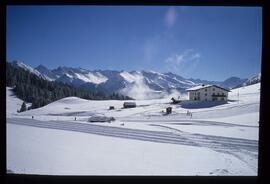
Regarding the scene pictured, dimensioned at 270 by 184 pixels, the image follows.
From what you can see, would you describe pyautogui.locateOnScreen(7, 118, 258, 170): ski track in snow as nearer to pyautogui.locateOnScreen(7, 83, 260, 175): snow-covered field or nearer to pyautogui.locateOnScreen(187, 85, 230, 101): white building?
pyautogui.locateOnScreen(7, 83, 260, 175): snow-covered field

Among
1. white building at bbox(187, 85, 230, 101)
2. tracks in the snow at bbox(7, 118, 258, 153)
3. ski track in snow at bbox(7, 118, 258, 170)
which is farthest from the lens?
white building at bbox(187, 85, 230, 101)

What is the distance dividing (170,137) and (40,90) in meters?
3.98

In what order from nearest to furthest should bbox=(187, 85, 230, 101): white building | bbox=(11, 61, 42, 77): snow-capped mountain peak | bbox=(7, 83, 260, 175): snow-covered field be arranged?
bbox=(7, 83, 260, 175): snow-covered field < bbox=(11, 61, 42, 77): snow-capped mountain peak < bbox=(187, 85, 230, 101): white building

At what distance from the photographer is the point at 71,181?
4.04m

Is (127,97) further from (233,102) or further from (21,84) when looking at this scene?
(233,102)

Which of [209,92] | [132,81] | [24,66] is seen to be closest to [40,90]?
[24,66]

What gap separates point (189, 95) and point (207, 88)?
2.03 feet

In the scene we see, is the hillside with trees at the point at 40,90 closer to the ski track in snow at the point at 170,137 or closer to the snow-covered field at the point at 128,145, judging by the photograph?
the snow-covered field at the point at 128,145

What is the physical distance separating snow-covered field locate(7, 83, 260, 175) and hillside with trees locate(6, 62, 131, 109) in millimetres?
244

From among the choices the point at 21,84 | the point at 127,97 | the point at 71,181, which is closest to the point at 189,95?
the point at 127,97

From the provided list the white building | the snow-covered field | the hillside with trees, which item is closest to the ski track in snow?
the snow-covered field

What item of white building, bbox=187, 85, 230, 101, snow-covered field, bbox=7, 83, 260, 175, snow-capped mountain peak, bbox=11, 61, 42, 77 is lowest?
snow-covered field, bbox=7, 83, 260, 175

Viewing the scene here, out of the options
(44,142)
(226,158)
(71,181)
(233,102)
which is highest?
(233,102)

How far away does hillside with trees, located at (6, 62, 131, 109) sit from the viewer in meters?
4.95
